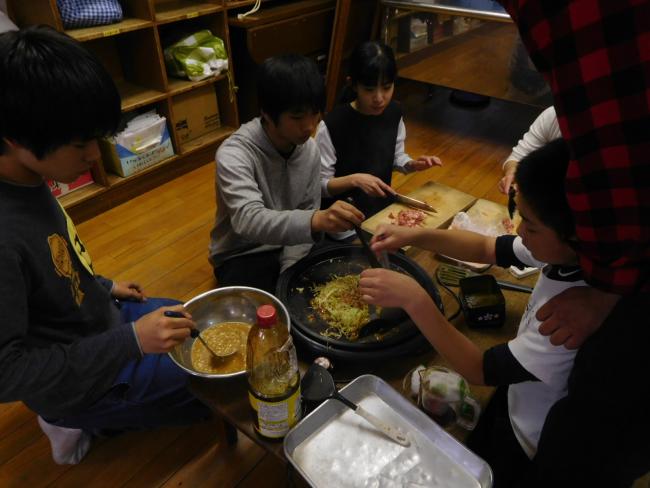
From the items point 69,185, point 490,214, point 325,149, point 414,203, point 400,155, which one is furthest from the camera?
point 69,185

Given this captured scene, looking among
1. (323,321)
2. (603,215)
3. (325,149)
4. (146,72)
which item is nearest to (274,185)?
(325,149)

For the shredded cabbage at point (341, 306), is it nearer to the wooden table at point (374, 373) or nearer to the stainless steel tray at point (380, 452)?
the wooden table at point (374, 373)

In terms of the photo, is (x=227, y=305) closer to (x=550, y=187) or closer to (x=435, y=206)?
(x=550, y=187)

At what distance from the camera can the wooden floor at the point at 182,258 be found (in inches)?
60.5

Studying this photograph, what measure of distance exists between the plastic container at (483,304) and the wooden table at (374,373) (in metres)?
0.03

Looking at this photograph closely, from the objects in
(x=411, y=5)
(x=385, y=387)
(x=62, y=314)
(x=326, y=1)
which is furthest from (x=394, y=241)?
(x=326, y=1)

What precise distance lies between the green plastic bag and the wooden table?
2.51m

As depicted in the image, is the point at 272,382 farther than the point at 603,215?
Yes

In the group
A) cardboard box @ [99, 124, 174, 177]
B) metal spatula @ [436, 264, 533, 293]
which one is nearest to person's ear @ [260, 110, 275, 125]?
metal spatula @ [436, 264, 533, 293]

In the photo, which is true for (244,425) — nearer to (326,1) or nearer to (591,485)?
(591,485)

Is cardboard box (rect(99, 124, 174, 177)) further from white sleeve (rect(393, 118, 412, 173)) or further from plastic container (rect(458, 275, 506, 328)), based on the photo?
plastic container (rect(458, 275, 506, 328))

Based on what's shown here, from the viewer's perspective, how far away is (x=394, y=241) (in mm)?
1287

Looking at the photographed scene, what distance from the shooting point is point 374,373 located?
1.08 m

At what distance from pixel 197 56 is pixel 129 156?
85 centimetres
